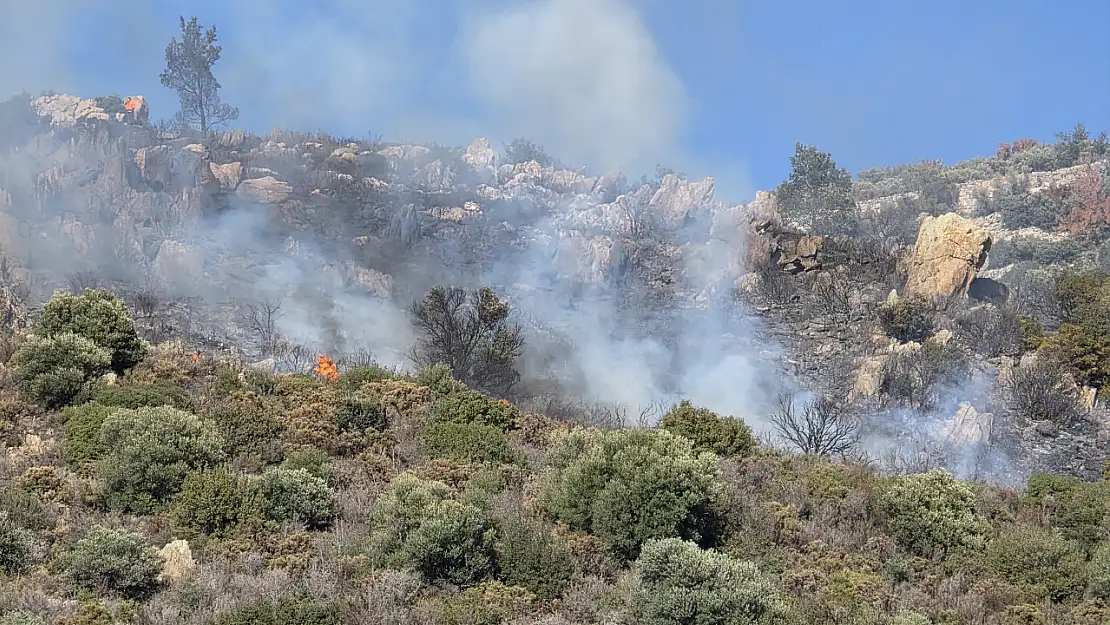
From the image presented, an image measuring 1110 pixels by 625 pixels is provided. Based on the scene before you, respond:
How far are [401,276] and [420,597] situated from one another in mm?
28938

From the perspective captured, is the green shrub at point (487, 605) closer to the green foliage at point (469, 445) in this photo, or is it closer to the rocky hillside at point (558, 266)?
the green foliage at point (469, 445)

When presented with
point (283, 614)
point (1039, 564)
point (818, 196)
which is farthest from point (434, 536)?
point (818, 196)

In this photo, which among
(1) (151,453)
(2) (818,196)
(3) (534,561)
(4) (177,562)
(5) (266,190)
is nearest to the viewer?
(4) (177,562)

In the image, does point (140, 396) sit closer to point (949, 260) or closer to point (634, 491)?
point (634, 491)

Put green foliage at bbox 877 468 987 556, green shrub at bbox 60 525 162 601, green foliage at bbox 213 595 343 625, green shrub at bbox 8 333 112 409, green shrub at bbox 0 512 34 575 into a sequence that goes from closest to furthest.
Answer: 1. green foliage at bbox 213 595 343 625
2. green shrub at bbox 60 525 162 601
3. green shrub at bbox 0 512 34 575
4. green foliage at bbox 877 468 987 556
5. green shrub at bbox 8 333 112 409

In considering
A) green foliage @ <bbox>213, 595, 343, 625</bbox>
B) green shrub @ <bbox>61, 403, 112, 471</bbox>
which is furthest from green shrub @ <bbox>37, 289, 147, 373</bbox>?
green foliage @ <bbox>213, 595, 343, 625</bbox>

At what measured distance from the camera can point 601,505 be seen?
12.2m

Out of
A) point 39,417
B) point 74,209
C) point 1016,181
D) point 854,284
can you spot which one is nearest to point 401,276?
point 74,209

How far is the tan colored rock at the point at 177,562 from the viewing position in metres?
10.2

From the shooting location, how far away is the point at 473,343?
1021 inches

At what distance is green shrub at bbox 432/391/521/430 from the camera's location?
16297mm

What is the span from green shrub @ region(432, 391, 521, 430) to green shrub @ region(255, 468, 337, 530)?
12.8ft

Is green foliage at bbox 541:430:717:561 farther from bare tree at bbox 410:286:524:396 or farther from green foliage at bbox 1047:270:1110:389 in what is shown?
green foliage at bbox 1047:270:1110:389

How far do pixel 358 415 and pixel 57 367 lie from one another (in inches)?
179
